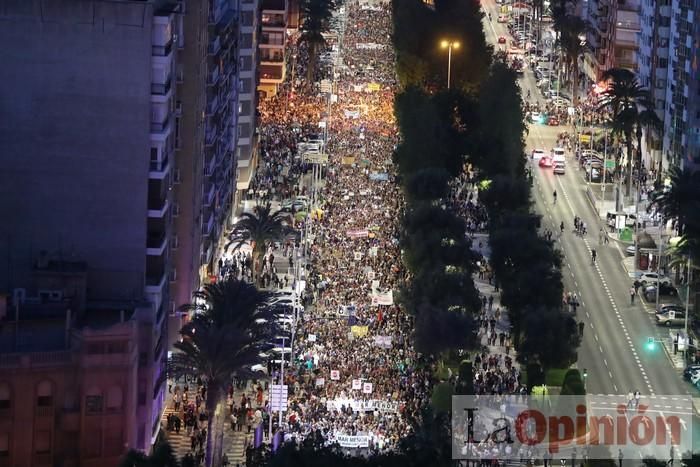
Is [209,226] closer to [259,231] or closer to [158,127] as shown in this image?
[259,231]

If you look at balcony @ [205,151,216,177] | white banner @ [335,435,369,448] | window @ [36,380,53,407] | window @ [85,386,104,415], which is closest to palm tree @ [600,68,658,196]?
balcony @ [205,151,216,177]

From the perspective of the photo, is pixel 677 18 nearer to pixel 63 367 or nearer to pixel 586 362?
pixel 586 362

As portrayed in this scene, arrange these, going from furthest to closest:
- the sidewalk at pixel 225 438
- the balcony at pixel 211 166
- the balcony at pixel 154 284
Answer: the balcony at pixel 211 166 < the balcony at pixel 154 284 < the sidewalk at pixel 225 438

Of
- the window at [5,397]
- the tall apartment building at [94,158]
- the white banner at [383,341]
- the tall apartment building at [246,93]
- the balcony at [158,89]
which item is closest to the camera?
the window at [5,397]

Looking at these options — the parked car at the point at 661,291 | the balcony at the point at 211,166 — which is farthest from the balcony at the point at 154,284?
the parked car at the point at 661,291

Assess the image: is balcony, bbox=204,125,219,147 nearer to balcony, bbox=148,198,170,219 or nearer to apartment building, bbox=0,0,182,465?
balcony, bbox=148,198,170,219

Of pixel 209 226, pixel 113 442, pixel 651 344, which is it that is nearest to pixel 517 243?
pixel 651 344

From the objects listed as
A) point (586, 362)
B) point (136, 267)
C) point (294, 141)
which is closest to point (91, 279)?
point (136, 267)

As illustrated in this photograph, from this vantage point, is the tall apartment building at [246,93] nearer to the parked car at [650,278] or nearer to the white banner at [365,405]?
the parked car at [650,278]
